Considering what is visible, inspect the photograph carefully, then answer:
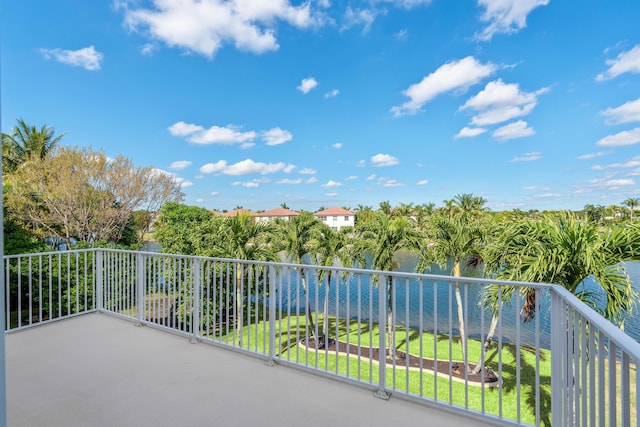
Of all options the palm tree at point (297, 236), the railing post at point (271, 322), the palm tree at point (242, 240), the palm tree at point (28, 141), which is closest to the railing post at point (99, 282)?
the railing post at point (271, 322)

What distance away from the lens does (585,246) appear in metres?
4.12

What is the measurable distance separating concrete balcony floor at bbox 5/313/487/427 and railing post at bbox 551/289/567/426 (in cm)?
49

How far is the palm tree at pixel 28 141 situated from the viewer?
1705cm

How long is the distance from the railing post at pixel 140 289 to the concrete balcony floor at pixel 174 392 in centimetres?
65

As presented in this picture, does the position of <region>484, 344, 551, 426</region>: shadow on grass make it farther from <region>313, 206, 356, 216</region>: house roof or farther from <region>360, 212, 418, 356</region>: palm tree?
<region>313, 206, 356, 216</region>: house roof

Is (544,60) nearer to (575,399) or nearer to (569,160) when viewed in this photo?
(569,160)

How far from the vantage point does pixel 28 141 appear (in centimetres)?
1806

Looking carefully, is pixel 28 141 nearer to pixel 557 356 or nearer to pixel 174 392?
pixel 174 392

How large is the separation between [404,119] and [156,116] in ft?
63.1

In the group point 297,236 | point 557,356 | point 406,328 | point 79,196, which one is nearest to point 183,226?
point 79,196

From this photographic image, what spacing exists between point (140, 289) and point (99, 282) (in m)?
0.91

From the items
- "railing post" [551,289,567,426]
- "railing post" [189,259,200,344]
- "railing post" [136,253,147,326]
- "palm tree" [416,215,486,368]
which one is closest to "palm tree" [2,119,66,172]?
"railing post" [136,253,147,326]

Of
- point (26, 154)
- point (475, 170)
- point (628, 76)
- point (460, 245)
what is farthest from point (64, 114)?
point (628, 76)

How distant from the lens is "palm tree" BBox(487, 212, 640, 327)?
4105mm
